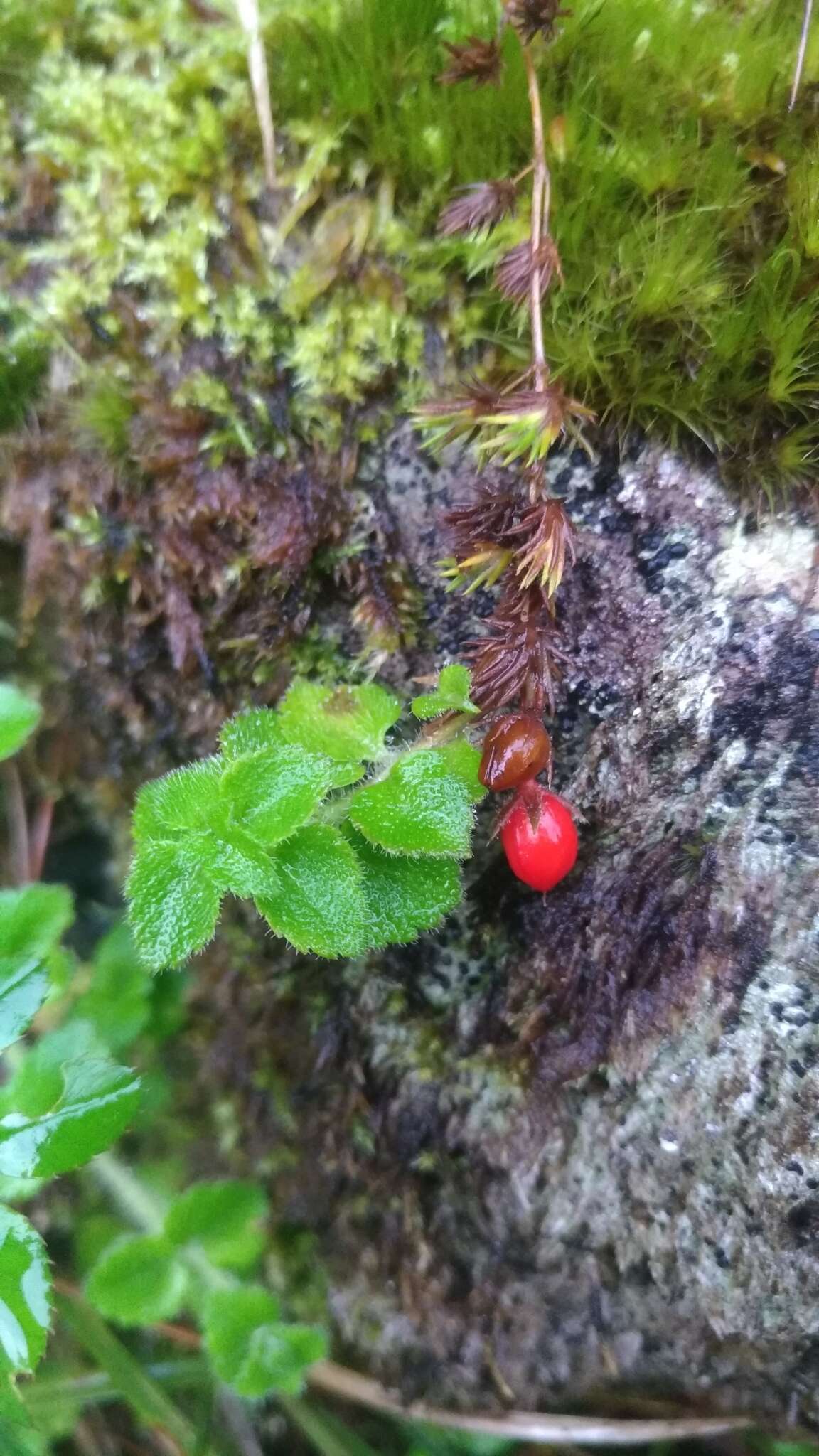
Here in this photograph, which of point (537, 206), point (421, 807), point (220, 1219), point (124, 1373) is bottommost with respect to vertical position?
point (124, 1373)

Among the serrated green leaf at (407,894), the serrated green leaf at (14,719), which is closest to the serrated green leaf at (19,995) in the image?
the serrated green leaf at (14,719)

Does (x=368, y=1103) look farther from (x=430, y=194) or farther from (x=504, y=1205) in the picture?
(x=430, y=194)

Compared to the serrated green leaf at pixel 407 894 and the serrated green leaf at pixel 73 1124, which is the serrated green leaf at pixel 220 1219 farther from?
the serrated green leaf at pixel 407 894

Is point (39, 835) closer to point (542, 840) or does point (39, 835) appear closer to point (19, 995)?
point (19, 995)

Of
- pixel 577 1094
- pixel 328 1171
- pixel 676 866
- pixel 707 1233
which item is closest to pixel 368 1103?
pixel 328 1171

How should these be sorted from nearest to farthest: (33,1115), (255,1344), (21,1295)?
(21,1295)
(33,1115)
(255,1344)

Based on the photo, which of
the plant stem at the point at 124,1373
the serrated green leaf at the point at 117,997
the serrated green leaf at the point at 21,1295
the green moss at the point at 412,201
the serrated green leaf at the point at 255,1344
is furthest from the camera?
the serrated green leaf at the point at 117,997

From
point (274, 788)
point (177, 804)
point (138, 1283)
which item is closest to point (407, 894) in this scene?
point (274, 788)

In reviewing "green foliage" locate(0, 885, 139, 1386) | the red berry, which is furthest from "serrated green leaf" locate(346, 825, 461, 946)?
"green foliage" locate(0, 885, 139, 1386)
